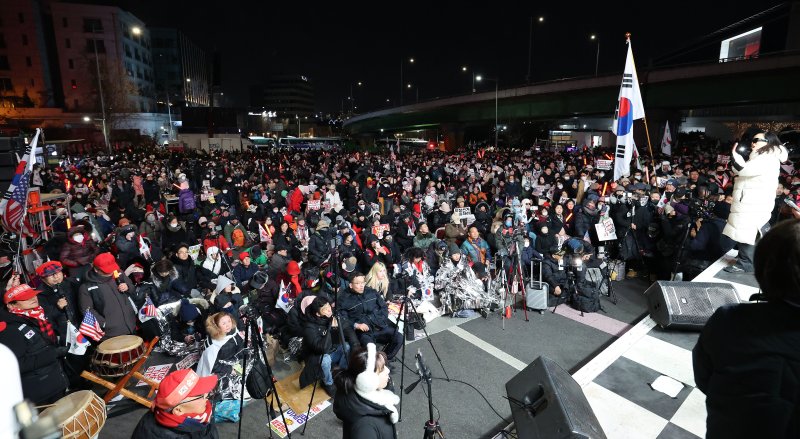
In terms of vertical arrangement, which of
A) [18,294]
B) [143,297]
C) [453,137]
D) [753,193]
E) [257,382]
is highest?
[453,137]

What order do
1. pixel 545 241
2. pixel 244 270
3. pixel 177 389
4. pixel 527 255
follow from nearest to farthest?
pixel 177 389, pixel 244 270, pixel 527 255, pixel 545 241

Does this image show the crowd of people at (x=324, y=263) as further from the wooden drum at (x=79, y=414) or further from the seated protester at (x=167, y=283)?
the wooden drum at (x=79, y=414)

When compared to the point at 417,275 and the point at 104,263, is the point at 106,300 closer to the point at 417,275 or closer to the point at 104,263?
the point at 104,263

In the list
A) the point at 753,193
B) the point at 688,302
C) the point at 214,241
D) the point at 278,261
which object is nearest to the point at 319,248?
the point at 278,261

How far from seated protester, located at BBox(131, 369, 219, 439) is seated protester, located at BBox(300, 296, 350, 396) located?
8.27 ft

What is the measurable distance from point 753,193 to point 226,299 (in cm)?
855

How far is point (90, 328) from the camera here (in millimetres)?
5727

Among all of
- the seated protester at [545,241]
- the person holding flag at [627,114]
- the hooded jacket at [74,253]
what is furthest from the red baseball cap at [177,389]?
the person holding flag at [627,114]

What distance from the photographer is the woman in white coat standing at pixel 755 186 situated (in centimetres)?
606

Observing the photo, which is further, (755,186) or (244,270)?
(244,270)

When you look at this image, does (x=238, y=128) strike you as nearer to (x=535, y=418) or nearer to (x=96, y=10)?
Result: (x=96, y=10)

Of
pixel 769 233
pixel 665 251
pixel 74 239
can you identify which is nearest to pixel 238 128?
pixel 74 239

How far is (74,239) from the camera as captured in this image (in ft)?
25.7

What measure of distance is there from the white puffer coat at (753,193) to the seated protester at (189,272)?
9.26 meters
